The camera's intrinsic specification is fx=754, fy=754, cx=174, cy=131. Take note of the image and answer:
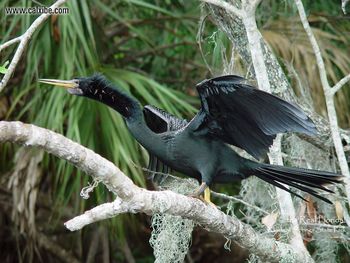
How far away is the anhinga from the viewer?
275 cm

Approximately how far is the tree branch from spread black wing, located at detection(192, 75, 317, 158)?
14.8 inches

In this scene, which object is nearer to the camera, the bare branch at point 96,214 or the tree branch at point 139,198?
the tree branch at point 139,198

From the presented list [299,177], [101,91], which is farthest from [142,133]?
[299,177]

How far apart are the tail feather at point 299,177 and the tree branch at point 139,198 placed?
0.23m

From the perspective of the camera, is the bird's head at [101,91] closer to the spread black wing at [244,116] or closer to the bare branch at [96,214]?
the spread black wing at [244,116]

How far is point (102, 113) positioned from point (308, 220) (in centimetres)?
150

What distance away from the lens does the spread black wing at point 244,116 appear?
2.64m

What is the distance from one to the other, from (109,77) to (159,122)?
110 cm

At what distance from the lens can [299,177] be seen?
284 cm

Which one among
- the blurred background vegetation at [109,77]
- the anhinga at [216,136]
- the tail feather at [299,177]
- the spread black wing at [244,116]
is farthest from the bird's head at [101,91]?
the blurred background vegetation at [109,77]

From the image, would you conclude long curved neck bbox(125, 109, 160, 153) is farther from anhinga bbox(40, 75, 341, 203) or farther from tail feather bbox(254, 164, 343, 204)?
tail feather bbox(254, 164, 343, 204)

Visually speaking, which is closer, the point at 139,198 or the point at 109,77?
the point at 139,198

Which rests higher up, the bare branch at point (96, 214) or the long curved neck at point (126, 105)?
the long curved neck at point (126, 105)

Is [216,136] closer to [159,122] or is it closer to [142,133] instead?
[142,133]
